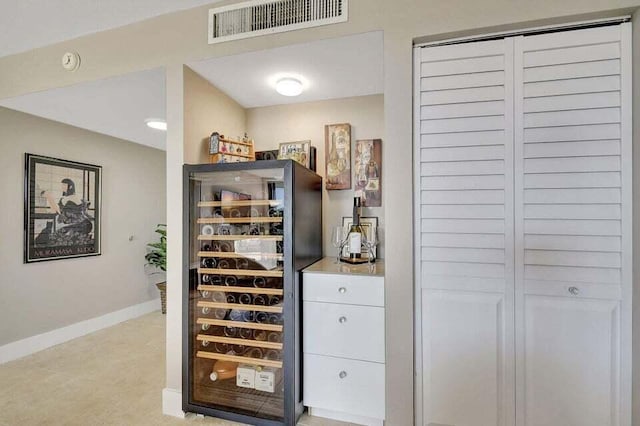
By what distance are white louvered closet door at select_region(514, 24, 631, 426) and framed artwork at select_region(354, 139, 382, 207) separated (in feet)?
3.33

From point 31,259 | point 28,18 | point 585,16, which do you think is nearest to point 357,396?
point 585,16

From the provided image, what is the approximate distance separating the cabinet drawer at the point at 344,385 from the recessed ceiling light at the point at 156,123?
253 cm

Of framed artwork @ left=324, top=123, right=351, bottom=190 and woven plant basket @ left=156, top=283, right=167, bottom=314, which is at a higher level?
framed artwork @ left=324, top=123, right=351, bottom=190

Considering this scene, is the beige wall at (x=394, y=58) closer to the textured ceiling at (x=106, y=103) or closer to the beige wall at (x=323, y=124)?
the textured ceiling at (x=106, y=103)

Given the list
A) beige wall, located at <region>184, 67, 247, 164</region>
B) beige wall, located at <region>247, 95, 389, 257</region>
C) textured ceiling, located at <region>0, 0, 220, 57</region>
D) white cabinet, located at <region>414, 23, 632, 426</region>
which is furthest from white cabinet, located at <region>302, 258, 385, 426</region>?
textured ceiling, located at <region>0, 0, 220, 57</region>

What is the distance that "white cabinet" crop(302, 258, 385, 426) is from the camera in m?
1.76

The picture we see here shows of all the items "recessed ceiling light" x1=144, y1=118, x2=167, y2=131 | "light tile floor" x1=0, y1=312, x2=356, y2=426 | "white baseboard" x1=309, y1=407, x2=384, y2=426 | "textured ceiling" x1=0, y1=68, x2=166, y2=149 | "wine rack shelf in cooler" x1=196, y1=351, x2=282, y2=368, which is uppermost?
"textured ceiling" x1=0, y1=68, x2=166, y2=149

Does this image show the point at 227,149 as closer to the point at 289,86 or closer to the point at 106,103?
the point at 289,86

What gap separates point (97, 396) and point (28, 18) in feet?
8.31

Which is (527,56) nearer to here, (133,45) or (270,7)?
(270,7)

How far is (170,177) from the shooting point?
199 centimetres

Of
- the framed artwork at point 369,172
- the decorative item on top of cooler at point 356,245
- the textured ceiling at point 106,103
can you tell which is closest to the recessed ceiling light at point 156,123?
the textured ceiling at point 106,103

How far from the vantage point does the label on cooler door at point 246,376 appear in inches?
77.1

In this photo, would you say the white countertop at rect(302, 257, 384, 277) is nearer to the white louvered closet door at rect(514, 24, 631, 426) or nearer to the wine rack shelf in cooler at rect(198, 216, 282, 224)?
the wine rack shelf in cooler at rect(198, 216, 282, 224)
